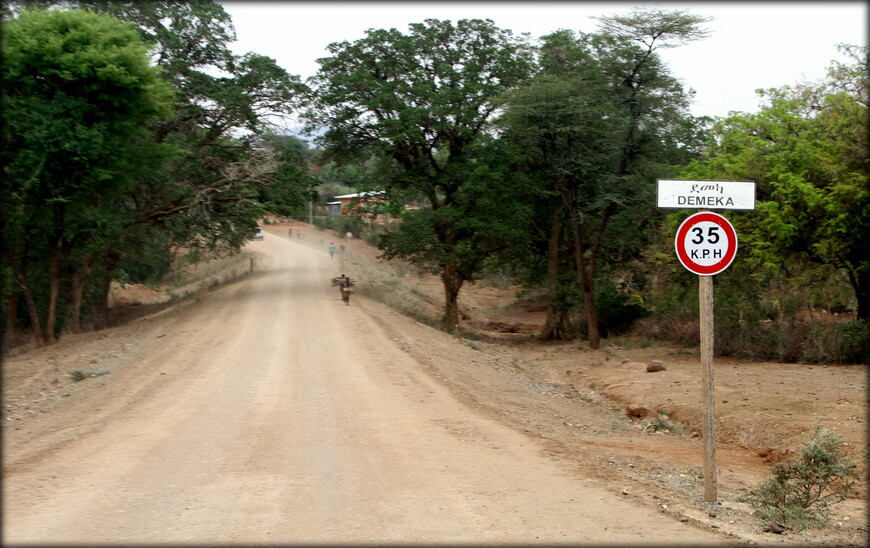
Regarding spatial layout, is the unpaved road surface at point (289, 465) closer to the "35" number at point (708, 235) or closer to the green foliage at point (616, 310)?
the "35" number at point (708, 235)

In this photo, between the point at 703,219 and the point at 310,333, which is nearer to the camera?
the point at 703,219

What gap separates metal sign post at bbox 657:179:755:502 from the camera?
7.54m

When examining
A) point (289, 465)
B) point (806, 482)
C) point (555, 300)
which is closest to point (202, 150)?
point (555, 300)

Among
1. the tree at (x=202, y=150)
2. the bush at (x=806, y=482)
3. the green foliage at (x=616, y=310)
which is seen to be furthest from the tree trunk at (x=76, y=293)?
the bush at (x=806, y=482)

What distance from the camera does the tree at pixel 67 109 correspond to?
2069 cm

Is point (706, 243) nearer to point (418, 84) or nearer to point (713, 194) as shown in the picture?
point (713, 194)

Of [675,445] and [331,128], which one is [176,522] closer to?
[675,445]

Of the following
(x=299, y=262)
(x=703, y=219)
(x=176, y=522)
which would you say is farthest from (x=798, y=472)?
(x=299, y=262)

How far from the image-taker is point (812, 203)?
63.6 feet

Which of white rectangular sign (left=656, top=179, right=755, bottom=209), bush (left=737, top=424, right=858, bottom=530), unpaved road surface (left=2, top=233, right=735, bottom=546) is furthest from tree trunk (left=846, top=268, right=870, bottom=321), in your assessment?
white rectangular sign (left=656, top=179, right=755, bottom=209)

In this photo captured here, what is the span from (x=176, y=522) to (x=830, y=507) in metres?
7.86

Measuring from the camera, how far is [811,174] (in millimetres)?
20531

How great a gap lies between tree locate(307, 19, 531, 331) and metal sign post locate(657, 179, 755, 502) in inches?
772

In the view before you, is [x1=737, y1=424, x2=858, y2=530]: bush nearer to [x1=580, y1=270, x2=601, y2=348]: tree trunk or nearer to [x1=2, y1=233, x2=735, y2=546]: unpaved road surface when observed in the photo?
[x1=2, y1=233, x2=735, y2=546]: unpaved road surface
